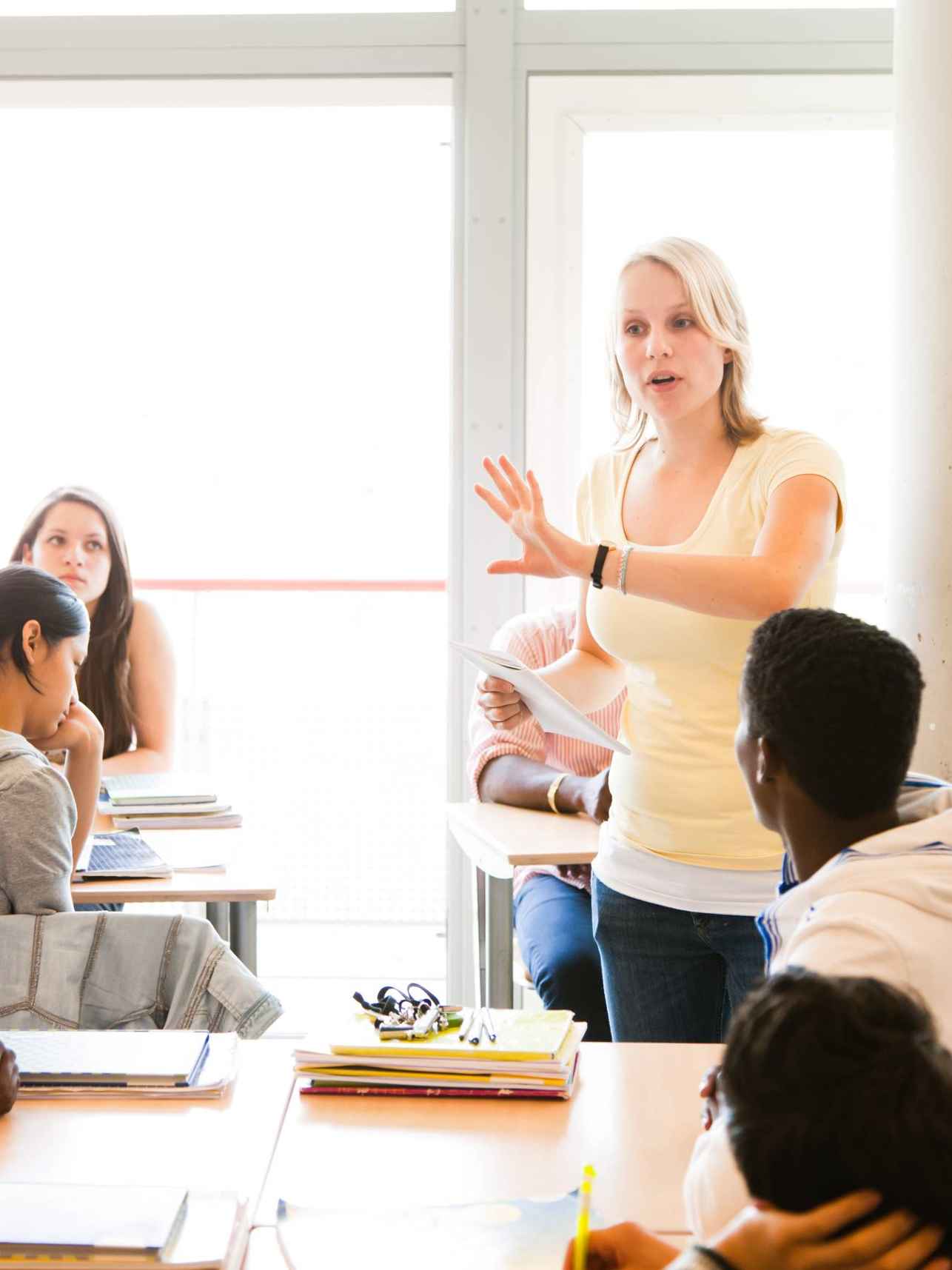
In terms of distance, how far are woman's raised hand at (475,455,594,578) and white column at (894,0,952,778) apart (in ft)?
1.84

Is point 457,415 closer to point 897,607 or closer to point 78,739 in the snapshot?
point 78,739

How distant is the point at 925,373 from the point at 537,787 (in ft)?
4.21

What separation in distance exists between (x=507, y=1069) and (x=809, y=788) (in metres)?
0.47

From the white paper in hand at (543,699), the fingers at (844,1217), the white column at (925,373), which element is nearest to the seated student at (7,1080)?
the white paper in hand at (543,699)

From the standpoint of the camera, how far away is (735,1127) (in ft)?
2.55

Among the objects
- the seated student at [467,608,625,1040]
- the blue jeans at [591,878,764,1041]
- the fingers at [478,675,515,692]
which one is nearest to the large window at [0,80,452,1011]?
the seated student at [467,608,625,1040]

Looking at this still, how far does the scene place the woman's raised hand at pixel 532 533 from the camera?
1718 mm

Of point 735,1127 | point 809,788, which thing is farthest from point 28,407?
point 735,1127

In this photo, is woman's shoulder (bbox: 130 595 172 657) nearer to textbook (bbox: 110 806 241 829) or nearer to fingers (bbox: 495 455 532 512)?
textbook (bbox: 110 806 241 829)

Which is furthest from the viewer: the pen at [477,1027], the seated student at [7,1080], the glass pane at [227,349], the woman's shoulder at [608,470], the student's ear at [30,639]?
the glass pane at [227,349]

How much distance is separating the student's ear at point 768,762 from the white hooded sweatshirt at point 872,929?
0.31 feet

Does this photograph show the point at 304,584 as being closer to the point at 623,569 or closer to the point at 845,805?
the point at 623,569

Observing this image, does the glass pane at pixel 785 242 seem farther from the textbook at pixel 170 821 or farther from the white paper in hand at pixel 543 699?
the white paper in hand at pixel 543 699

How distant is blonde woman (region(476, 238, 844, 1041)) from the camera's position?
1.65 meters
